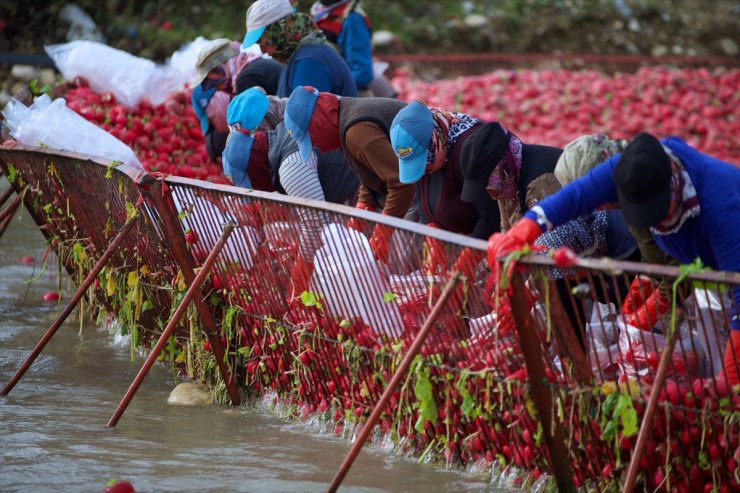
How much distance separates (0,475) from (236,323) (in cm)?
138

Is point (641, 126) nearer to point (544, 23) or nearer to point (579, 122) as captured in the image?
point (579, 122)

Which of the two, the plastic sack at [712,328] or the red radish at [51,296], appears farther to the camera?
the red radish at [51,296]

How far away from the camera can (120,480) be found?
4.14 m

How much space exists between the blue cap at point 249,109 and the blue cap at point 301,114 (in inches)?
14.5

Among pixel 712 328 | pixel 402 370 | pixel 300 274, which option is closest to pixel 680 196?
pixel 712 328

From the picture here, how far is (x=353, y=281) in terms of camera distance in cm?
435

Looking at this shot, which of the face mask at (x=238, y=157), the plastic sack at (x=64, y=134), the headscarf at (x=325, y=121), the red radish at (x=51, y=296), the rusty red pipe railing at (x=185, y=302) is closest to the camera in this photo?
the rusty red pipe railing at (x=185, y=302)

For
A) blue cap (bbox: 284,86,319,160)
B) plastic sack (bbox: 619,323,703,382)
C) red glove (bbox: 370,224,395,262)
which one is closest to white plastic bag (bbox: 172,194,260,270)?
blue cap (bbox: 284,86,319,160)

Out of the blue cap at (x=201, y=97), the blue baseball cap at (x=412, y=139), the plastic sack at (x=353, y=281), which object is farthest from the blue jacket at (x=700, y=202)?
the blue cap at (x=201, y=97)

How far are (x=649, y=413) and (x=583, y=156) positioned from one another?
1.03m

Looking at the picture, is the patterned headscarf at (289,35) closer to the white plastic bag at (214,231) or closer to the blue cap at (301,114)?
the blue cap at (301,114)

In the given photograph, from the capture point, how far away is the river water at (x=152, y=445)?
4168 mm

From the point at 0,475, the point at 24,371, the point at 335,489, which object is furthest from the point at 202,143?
the point at 335,489

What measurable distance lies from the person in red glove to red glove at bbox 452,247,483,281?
0.45 ft
